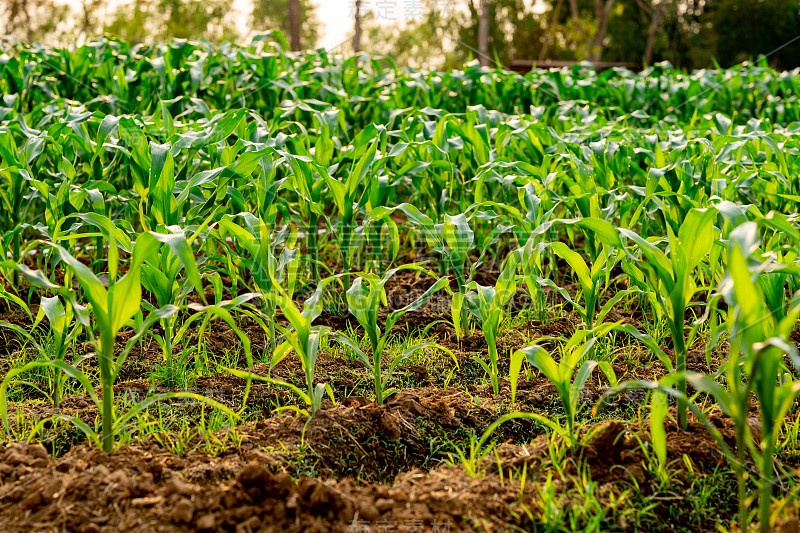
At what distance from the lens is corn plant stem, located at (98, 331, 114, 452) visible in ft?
4.57

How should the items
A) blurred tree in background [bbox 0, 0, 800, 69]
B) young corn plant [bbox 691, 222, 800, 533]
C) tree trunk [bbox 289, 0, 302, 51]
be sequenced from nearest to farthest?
1. young corn plant [bbox 691, 222, 800, 533]
2. tree trunk [bbox 289, 0, 302, 51]
3. blurred tree in background [bbox 0, 0, 800, 69]

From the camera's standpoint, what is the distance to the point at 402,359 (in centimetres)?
194

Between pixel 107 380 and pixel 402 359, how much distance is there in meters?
0.84

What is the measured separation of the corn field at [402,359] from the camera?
4.15ft

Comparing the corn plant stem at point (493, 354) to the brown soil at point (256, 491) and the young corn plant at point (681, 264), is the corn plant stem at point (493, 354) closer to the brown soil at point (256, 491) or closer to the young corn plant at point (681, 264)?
the brown soil at point (256, 491)

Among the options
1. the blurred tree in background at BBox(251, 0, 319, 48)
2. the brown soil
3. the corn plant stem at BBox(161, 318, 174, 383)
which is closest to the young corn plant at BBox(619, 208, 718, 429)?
the brown soil

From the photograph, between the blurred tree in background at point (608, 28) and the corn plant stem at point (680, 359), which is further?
the blurred tree in background at point (608, 28)

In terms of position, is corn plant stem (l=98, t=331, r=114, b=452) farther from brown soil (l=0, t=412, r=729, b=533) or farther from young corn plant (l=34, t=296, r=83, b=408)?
young corn plant (l=34, t=296, r=83, b=408)

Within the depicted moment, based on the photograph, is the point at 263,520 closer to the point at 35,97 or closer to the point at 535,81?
the point at 35,97

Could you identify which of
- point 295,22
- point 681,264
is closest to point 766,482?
point 681,264

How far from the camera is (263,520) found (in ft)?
3.99

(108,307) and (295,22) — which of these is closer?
(108,307)

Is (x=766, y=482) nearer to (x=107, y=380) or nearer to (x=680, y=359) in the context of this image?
(x=680, y=359)

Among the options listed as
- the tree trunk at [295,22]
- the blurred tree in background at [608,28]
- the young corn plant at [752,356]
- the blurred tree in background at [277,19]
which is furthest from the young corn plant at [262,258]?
the blurred tree in background at [277,19]
